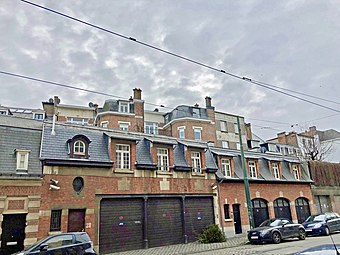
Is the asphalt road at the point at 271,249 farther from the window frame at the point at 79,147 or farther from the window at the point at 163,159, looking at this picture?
the window frame at the point at 79,147

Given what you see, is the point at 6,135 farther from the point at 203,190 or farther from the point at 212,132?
the point at 212,132

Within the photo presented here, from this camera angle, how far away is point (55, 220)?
14.9 meters

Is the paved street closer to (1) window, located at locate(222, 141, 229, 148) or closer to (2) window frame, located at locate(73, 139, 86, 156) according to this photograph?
(2) window frame, located at locate(73, 139, 86, 156)

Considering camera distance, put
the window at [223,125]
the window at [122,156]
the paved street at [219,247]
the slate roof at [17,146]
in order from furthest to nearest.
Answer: the window at [223,125], the window at [122,156], the paved street at [219,247], the slate roof at [17,146]

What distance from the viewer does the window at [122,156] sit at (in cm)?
1771

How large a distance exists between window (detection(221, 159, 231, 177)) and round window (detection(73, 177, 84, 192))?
11226 millimetres

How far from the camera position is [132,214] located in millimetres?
17281

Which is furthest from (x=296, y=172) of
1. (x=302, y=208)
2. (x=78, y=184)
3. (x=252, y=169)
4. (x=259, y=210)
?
(x=78, y=184)

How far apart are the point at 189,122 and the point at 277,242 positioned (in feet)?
73.5

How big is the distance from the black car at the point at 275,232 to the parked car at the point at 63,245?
9.74m

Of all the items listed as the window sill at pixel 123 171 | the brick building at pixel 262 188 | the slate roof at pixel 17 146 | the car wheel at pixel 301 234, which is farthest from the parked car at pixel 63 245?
the car wheel at pixel 301 234

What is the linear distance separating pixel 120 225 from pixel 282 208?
50.2ft

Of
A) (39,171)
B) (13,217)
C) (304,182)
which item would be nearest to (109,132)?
(39,171)

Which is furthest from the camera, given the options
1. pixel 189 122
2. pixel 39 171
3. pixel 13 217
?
pixel 189 122
